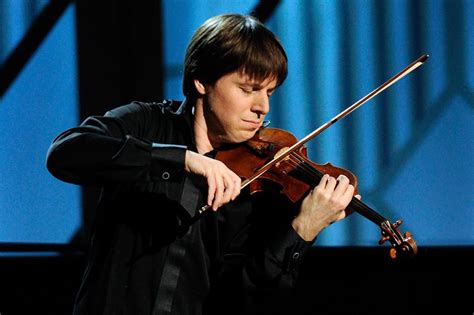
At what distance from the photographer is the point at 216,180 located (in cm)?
137

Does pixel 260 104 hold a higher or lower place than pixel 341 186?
higher

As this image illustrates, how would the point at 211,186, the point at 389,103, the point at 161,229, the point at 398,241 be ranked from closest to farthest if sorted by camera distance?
the point at 211,186 < the point at 161,229 < the point at 398,241 < the point at 389,103

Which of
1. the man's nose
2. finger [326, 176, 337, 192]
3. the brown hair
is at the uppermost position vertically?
the brown hair

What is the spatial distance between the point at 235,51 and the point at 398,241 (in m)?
0.57

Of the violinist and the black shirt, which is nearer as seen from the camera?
the black shirt

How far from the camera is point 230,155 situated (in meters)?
1.72

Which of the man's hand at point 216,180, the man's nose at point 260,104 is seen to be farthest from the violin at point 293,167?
the man's hand at point 216,180

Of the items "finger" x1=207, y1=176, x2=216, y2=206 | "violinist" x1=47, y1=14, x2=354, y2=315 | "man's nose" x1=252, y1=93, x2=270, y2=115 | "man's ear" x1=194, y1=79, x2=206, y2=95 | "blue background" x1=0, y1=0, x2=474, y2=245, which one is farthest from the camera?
"blue background" x1=0, y1=0, x2=474, y2=245

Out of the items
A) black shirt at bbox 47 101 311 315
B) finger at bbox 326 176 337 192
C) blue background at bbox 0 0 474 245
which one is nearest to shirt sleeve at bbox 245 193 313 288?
black shirt at bbox 47 101 311 315

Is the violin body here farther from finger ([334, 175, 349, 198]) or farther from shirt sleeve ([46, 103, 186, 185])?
shirt sleeve ([46, 103, 186, 185])

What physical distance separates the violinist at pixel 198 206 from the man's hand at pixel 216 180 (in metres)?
0.03

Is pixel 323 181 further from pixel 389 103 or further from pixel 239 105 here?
pixel 389 103


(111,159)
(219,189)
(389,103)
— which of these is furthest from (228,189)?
(389,103)

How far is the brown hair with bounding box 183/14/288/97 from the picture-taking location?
66.3 inches
